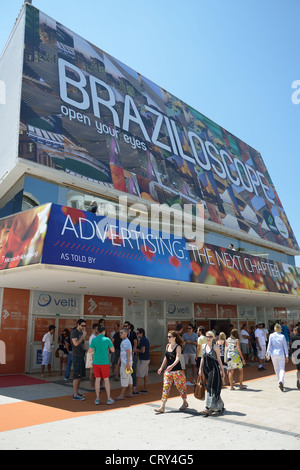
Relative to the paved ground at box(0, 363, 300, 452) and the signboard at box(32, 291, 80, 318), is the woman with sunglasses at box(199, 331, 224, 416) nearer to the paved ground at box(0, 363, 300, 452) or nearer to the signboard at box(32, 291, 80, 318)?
the paved ground at box(0, 363, 300, 452)

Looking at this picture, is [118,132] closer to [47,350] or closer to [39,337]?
[39,337]

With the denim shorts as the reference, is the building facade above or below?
above

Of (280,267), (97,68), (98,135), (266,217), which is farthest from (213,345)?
(266,217)

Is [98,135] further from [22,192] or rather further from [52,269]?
[52,269]

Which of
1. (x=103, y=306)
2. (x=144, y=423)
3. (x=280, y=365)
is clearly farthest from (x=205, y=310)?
(x=144, y=423)

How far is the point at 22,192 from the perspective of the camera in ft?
41.1

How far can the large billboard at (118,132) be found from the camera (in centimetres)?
1333

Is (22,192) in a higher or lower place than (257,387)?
higher

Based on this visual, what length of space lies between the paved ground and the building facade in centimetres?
299

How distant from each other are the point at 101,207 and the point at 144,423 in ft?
30.2

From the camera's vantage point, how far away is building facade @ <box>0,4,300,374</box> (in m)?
9.34

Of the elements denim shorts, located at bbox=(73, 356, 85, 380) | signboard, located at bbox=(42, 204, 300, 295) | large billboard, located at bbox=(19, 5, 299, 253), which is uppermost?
large billboard, located at bbox=(19, 5, 299, 253)

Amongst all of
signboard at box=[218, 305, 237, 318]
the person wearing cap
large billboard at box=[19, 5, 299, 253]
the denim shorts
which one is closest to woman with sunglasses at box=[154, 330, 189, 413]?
the denim shorts

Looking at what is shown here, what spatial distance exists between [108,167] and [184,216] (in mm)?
5059
